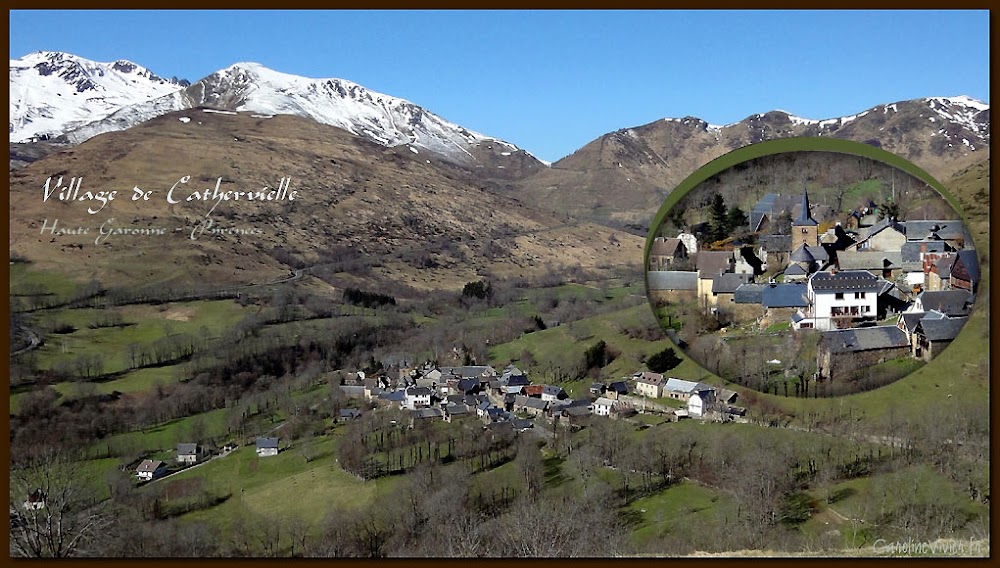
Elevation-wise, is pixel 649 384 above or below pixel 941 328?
below

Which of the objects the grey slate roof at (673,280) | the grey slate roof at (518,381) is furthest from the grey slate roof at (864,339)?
the grey slate roof at (518,381)

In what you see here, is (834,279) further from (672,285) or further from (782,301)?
(672,285)

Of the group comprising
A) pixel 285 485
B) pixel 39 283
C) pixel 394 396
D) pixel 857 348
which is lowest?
pixel 285 485

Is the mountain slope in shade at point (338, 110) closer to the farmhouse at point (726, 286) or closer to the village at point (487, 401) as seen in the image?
the village at point (487, 401)

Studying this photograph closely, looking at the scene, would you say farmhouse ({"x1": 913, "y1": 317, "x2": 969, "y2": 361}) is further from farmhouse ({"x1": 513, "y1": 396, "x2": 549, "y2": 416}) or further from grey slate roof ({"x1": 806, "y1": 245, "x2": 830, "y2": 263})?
farmhouse ({"x1": 513, "y1": 396, "x2": 549, "y2": 416})

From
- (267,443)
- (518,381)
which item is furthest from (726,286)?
(518,381)
